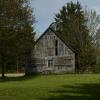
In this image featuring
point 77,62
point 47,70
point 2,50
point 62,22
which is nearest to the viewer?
point 2,50

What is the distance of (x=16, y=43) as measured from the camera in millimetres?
56000

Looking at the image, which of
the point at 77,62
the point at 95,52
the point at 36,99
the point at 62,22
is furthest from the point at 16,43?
the point at 62,22

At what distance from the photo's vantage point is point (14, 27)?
5419 centimetres

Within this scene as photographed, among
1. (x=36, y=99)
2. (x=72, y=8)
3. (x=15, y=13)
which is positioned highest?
(x=72, y=8)

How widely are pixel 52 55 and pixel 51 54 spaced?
0.88ft

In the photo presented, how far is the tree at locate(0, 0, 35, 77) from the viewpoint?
5156 cm

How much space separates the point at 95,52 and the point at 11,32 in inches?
1200

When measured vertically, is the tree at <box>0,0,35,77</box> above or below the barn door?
above

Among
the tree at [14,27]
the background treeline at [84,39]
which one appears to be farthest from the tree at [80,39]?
the tree at [14,27]

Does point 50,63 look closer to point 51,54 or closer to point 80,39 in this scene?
point 51,54

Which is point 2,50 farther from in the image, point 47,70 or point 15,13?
point 47,70

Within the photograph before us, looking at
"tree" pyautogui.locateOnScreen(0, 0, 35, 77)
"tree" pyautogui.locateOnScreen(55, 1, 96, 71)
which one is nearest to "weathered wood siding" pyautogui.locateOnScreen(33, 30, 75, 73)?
"tree" pyautogui.locateOnScreen(55, 1, 96, 71)

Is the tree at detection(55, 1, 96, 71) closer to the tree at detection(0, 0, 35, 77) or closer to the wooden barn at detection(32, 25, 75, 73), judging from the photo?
the wooden barn at detection(32, 25, 75, 73)

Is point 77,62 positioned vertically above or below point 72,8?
below
